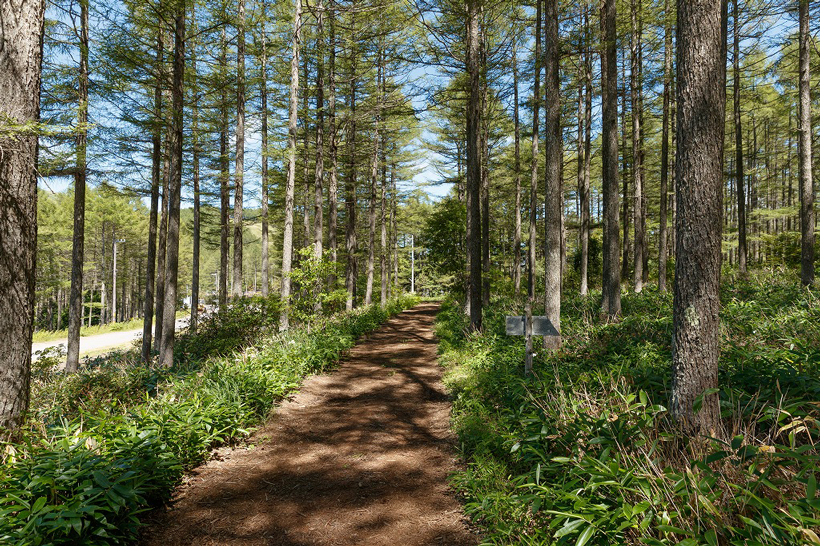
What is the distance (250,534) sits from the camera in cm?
310

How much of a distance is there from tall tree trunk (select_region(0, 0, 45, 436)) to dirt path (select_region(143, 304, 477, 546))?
6.73ft

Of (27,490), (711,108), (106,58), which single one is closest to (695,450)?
(711,108)

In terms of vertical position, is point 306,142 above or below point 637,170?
above

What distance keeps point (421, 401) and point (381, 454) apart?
6.26ft

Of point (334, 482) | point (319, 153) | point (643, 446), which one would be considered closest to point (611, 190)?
point (643, 446)

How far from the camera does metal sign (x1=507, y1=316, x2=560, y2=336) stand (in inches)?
212

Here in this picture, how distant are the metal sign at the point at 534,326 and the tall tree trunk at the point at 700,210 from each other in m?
2.32

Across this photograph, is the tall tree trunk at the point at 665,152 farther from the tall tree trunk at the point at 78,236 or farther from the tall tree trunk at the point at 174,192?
the tall tree trunk at the point at 78,236

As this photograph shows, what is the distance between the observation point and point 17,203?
12.2ft

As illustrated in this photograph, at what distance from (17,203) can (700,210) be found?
641 cm

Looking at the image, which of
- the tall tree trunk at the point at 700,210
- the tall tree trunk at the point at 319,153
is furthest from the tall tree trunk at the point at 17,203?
the tall tree trunk at the point at 319,153

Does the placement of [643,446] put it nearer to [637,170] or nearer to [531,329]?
[531,329]

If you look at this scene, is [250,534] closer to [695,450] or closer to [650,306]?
[695,450]

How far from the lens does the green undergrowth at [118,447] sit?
251cm
